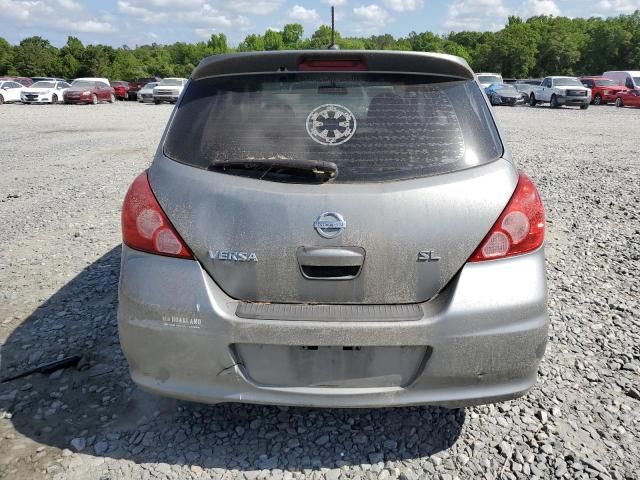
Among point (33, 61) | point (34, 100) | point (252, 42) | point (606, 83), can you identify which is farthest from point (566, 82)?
point (252, 42)

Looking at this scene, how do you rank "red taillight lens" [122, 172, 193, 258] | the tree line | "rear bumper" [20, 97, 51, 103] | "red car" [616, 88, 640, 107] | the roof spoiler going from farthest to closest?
1. the tree line
2. "rear bumper" [20, 97, 51, 103]
3. "red car" [616, 88, 640, 107]
4. the roof spoiler
5. "red taillight lens" [122, 172, 193, 258]

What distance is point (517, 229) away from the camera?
2.29 meters

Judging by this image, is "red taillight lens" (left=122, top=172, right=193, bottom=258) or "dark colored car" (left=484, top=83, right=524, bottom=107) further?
"dark colored car" (left=484, top=83, right=524, bottom=107)

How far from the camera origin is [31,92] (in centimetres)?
3538

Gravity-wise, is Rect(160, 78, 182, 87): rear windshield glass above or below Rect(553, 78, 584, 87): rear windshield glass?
above

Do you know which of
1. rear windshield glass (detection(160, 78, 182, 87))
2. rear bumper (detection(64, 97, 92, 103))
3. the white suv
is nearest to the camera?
rear bumper (detection(64, 97, 92, 103))

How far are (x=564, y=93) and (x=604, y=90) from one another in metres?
4.84

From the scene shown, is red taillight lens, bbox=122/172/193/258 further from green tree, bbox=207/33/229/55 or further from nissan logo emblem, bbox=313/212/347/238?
green tree, bbox=207/33/229/55

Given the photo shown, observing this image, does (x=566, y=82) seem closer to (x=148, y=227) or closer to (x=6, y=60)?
(x=148, y=227)

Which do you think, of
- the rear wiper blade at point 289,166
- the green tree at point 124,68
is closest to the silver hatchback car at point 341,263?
the rear wiper blade at point 289,166

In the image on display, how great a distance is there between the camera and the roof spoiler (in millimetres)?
2408

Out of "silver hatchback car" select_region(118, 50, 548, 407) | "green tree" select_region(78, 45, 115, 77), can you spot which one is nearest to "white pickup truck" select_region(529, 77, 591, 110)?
"silver hatchback car" select_region(118, 50, 548, 407)

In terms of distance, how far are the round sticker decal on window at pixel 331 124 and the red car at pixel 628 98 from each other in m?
33.7

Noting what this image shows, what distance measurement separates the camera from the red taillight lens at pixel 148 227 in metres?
2.28
